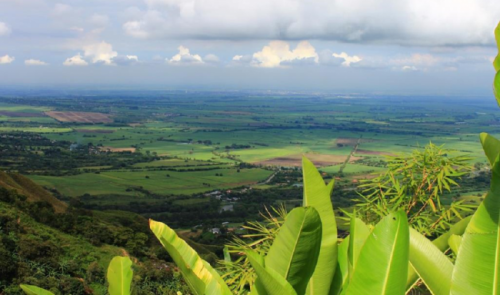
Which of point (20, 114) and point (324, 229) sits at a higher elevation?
point (324, 229)

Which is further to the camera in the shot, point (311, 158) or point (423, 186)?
point (311, 158)

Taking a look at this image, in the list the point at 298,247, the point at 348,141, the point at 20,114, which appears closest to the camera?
the point at 298,247

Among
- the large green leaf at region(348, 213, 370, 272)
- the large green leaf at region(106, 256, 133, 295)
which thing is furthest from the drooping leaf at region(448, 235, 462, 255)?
the large green leaf at region(106, 256, 133, 295)

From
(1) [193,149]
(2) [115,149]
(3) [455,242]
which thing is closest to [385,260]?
(3) [455,242]

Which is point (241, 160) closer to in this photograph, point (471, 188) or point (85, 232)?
point (471, 188)

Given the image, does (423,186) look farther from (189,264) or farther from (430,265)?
(189,264)

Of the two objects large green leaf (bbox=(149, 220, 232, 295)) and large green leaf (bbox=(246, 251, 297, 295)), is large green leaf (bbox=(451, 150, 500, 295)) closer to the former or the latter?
large green leaf (bbox=(246, 251, 297, 295))
